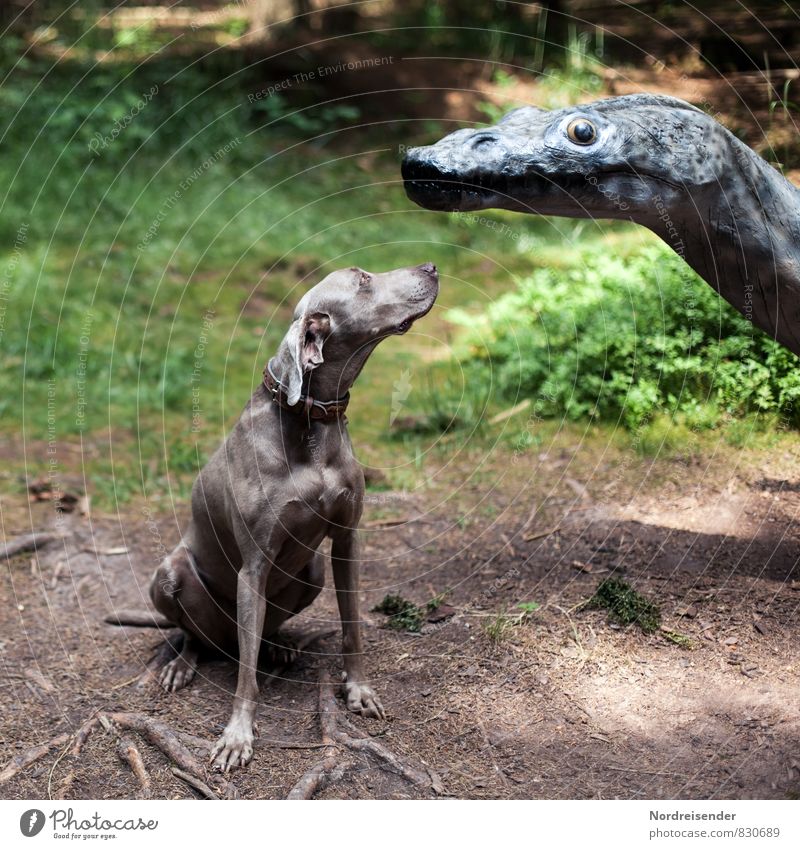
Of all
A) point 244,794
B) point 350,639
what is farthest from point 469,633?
point 244,794

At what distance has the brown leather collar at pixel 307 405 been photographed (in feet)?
15.6

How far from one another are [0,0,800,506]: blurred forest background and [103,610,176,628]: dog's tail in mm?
1731

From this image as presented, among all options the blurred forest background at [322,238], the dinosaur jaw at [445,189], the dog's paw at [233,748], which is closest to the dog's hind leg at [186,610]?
the dog's paw at [233,748]

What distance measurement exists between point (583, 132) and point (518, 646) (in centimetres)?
269

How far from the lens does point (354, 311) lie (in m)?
4.77

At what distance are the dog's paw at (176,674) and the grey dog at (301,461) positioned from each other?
0.71 meters

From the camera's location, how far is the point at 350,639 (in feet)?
17.4

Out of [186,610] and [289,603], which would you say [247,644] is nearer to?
[289,603]

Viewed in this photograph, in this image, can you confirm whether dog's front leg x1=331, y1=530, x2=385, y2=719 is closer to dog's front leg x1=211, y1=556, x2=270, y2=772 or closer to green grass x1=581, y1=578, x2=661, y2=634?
dog's front leg x1=211, y1=556, x2=270, y2=772

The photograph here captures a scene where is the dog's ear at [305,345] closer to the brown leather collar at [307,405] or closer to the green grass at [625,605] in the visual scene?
the brown leather collar at [307,405]

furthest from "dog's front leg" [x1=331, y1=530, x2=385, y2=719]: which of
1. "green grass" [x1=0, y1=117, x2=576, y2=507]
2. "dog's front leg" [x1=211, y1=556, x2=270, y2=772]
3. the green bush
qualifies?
"green grass" [x1=0, y1=117, x2=576, y2=507]

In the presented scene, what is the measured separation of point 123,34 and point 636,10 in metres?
7.86

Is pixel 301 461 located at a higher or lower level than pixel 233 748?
higher

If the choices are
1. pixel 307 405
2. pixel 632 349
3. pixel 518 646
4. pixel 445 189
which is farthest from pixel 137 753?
pixel 632 349
